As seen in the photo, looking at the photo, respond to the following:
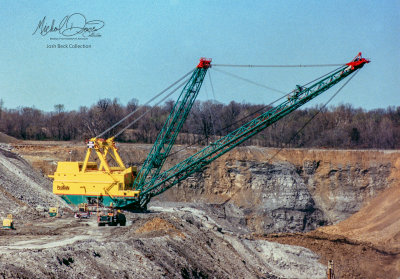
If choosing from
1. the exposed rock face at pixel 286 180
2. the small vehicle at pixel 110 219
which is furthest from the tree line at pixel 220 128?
the small vehicle at pixel 110 219

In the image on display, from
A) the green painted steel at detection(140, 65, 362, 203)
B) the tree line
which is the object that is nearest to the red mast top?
the green painted steel at detection(140, 65, 362, 203)

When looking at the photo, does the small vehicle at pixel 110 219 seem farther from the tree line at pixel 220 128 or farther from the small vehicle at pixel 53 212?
the tree line at pixel 220 128

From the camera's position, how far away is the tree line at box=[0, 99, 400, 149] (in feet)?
234

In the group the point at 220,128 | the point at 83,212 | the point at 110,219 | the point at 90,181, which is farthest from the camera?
the point at 220,128

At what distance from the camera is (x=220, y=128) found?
76.5 m

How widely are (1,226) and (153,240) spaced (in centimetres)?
948

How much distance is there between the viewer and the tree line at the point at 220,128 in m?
71.3

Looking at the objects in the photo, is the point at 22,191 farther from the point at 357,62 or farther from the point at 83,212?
the point at 357,62

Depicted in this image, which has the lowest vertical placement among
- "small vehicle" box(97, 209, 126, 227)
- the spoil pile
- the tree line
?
"small vehicle" box(97, 209, 126, 227)

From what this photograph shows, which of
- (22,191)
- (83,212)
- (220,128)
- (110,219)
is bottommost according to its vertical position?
(110,219)

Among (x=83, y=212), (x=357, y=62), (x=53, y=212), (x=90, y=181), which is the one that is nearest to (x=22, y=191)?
(x=53, y=212)

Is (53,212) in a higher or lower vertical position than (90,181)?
lower

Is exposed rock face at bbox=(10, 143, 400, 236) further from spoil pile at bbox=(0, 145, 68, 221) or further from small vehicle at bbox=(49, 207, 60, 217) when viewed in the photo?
small vehicle at bbox=(49, 207, 60, 217)

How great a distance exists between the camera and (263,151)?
189ft
